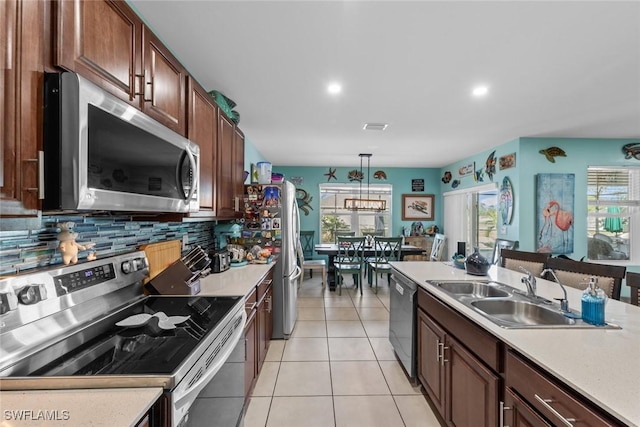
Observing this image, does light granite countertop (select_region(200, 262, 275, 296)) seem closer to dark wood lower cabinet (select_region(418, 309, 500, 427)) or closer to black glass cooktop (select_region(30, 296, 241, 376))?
black glass cooktop (select_region(30, 296, 241, 376))

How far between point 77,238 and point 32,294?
1.26 feet

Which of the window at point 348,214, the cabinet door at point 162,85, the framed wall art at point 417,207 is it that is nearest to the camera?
the cabinet door at point 162,85

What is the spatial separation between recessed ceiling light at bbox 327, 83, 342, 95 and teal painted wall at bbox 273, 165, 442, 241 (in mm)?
3892

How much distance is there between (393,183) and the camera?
6.71 meters

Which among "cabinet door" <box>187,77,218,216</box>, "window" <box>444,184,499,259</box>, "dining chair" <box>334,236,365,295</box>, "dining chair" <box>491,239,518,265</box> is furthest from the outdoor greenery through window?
"cabinet door" <box>187,77,218,216</box>

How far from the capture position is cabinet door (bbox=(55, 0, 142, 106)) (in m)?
0.89

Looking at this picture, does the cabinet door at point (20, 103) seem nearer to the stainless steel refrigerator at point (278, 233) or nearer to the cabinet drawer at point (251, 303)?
the cabinet drawer at point (251, 303)

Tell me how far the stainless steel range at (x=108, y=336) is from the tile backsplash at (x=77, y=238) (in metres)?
0.10

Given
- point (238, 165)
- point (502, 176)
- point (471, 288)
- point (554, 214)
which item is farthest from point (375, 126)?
point (554, 214)

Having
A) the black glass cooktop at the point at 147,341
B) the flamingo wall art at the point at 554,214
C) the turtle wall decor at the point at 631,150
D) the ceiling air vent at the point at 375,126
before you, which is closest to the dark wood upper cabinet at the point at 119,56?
the black glass cooktop at the point at 147,341

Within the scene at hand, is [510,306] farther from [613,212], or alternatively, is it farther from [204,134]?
[613,212]

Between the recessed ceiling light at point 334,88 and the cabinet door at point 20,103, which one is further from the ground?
the recessed ceiling light at point 334,88

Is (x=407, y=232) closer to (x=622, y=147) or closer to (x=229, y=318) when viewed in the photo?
(x=622, y=147)

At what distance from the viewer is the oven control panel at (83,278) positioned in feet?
3.59
